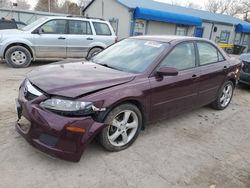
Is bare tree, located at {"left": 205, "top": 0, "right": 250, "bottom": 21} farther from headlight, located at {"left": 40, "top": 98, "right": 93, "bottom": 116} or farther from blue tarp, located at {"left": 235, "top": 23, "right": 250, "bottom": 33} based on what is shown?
headlight, located at {"left": 40, "top": 98, "right": 93, "bottom": 116}

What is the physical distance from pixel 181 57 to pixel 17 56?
5981mm

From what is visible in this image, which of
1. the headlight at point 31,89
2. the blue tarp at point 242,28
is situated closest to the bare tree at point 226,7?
the blue tarp at point 242,28

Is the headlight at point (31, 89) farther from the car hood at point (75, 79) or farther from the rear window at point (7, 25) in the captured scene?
the rear window at point (7, 25)

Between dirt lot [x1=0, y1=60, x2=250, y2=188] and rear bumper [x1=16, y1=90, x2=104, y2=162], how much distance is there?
29cm

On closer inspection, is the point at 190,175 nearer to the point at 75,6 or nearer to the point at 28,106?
the point at 28,106

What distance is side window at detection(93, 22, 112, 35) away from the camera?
344 inches

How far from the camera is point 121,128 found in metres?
3.18

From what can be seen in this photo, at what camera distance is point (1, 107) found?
432cm

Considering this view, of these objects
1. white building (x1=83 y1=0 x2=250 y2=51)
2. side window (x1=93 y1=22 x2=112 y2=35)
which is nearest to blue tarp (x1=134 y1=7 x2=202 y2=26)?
white building (x1=83 y1=0 x2=250 y2=51)

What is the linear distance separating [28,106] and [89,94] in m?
0.76

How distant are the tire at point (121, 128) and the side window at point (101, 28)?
620cm

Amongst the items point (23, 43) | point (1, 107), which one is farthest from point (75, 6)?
point (1, 107)

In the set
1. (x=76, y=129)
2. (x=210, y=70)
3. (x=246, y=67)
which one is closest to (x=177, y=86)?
(x=210, y=70)

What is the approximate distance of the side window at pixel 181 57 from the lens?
3652mm
